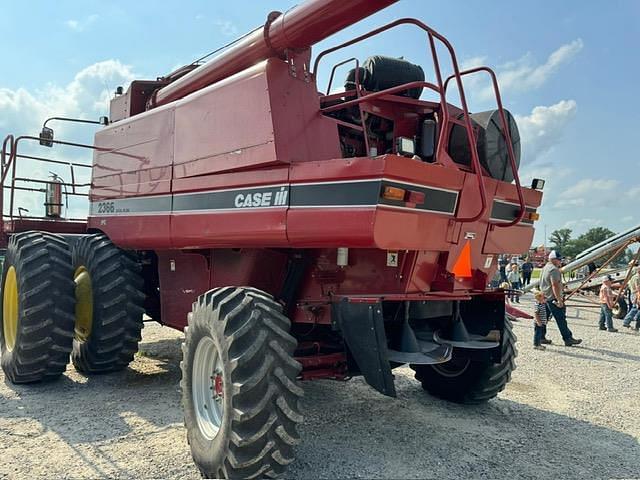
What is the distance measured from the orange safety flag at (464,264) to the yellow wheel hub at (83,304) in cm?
406

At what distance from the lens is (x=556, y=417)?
566 centimetres

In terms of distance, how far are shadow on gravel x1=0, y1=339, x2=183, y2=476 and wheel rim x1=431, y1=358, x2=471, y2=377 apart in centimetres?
272

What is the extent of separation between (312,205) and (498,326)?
2389 millimetres

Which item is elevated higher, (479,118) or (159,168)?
(479,118)

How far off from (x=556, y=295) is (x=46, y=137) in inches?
371

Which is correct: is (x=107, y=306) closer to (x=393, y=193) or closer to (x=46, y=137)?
(x=46, y=137)

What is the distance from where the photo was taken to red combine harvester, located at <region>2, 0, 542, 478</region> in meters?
3.70

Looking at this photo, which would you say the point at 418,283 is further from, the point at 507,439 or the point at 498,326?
the point at 507,439

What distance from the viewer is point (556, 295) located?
10.9 meters

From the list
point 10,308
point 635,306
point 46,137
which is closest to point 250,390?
point 10,308

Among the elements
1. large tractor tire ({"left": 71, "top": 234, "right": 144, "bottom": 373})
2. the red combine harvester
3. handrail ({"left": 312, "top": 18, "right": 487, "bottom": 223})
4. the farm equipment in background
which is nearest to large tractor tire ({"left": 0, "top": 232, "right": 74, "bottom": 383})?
the red combine harvester

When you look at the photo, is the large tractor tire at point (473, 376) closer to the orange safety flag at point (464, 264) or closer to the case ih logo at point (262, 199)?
the orange safety flag at point (464, 264)

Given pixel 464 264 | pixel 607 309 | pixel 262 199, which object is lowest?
pixel 607 309

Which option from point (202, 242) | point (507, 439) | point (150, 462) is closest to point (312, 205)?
point (202, 242)
